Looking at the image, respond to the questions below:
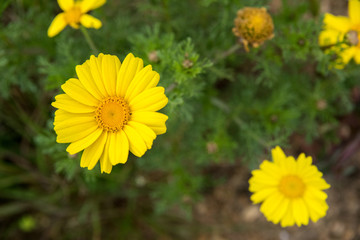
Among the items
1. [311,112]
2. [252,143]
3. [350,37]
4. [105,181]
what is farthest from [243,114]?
[105,181]

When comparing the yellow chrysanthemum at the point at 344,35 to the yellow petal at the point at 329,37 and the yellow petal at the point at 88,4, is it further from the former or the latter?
the yellow petal at the point at 88,4

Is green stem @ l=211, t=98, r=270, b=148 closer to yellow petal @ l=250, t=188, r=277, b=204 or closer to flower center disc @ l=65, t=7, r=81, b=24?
yellow petal @ l=250, t=188, r=277, b=204

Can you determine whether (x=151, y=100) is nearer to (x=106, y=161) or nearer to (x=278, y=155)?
(x=106, y=161)

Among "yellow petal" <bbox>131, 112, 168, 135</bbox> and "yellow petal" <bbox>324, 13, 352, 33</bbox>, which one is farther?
"yellow petal" <bbox>324, 13, 352, 33</bbox>

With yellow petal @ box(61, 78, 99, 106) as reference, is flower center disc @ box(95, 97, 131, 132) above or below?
below

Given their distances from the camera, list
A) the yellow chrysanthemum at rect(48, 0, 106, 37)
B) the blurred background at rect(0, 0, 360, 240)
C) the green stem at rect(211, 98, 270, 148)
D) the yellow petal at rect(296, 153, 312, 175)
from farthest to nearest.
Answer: the blurred background at rect(0, 0, 360, 240)
the green stem at rect(211, 98, 270, 148)
the yellow chrysanthemum at rect(48, 0, 106, 37)
the yellow petal at rect(296, 153, 312, 175)

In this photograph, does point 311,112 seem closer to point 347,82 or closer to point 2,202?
point 347,82

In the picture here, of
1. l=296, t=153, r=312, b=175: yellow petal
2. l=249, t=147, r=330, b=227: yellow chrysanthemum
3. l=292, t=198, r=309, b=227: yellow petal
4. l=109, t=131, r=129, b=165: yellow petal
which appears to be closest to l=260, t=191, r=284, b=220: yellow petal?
l=249, t=147, r=330, b=227: yellow chrysanthemum
